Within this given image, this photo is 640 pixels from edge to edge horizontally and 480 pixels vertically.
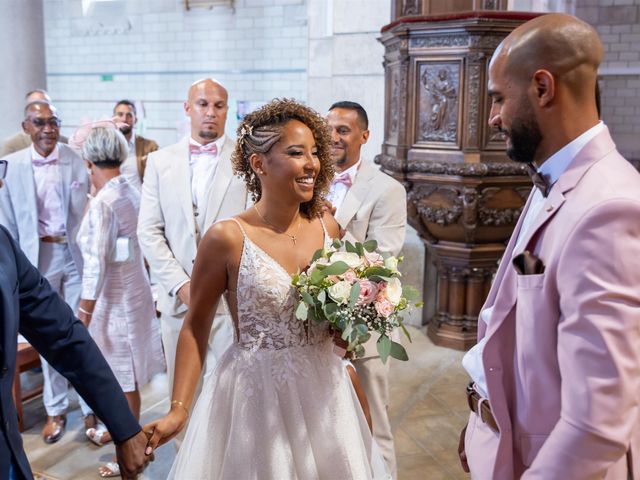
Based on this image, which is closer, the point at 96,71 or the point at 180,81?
the point at 180,81

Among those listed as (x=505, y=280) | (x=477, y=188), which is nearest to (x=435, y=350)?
(x=477, y=188)

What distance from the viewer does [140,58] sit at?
11547 mm

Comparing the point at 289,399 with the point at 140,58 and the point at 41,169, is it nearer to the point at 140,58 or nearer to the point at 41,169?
the point at 41,169

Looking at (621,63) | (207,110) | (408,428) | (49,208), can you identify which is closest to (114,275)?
(49,208)

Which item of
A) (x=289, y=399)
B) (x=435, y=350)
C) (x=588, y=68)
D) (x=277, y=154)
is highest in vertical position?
(x=588, y=68)

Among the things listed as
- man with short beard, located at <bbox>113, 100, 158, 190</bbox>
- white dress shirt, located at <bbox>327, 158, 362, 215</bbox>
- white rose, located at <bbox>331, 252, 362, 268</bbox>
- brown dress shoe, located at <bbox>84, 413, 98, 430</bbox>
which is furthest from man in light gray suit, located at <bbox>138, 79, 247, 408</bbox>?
man with short beard, located at <bbox>113, 100, 158, 190</bbox>

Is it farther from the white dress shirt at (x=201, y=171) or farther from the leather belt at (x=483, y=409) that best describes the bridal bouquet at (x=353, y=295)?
the white dress shirt at (x=201, y=171)

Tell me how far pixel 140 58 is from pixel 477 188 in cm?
851

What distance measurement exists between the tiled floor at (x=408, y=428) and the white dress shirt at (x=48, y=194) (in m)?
1.23

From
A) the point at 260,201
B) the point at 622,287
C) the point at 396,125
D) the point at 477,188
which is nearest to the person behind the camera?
the point at 622,287

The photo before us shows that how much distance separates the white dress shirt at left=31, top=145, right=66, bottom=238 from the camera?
13.7 feet

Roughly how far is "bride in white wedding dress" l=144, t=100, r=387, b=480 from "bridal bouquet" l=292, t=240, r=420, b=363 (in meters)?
0.11

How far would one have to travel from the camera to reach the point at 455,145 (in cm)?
481

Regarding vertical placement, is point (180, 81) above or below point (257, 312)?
above
